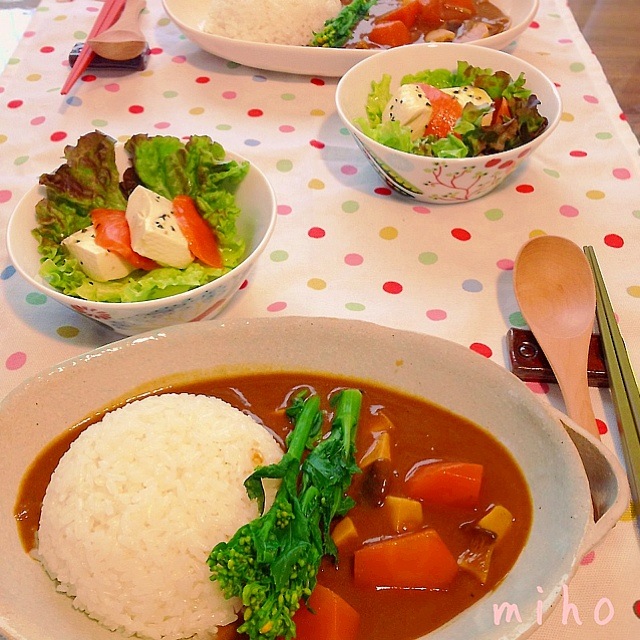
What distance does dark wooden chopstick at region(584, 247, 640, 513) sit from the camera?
145 cm

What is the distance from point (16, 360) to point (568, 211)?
1.79m

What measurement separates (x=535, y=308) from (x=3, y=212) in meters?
1.72

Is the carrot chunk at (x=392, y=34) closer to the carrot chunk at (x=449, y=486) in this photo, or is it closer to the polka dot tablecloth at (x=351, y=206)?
the polka dot tablecloth at (x=351, y=206)

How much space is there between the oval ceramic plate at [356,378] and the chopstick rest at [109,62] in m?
1.78

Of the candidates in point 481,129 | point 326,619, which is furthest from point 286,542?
point 481,129

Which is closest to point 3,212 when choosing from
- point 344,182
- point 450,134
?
point 344,182

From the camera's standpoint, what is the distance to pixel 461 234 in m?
2.15

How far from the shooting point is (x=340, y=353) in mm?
1542

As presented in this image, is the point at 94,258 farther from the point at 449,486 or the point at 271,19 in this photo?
the point at 271,19

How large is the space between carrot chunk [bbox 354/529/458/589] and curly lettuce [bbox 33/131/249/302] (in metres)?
0.84

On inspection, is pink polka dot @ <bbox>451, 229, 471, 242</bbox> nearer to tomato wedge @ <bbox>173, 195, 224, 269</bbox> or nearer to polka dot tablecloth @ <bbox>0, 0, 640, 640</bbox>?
polka dot tablecloth @ <bbox>0, 0, 640, 640</bbox>

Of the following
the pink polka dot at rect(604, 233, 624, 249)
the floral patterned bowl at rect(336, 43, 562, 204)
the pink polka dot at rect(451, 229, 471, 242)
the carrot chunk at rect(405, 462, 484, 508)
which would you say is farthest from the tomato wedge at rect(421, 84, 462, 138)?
the carrot chunk at rect(405, 462, 484, 508)

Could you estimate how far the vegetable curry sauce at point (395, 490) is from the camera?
122 cm

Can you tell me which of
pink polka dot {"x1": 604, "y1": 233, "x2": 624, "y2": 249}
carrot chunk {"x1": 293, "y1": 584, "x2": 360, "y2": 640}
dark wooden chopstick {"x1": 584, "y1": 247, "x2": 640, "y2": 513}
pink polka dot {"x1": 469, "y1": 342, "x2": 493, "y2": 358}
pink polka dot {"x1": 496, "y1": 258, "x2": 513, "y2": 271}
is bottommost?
Result: pink polka dot {"x1": 469, "y1": 342, "x2": 493, "y2": 358}
